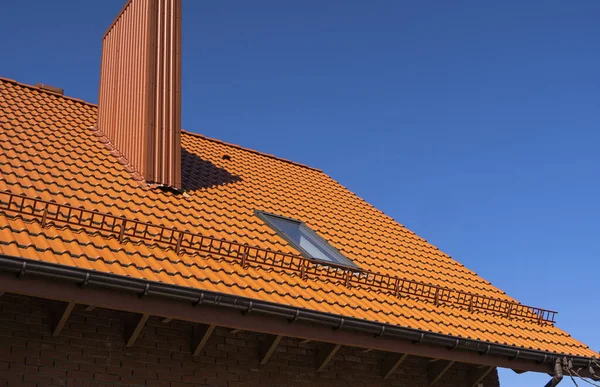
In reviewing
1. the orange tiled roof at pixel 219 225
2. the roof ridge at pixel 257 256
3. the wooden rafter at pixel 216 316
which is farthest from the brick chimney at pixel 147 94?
the wooden rafter at pixel 216 316

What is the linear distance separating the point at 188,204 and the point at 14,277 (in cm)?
418

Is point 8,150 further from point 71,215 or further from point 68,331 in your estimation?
point 68,331

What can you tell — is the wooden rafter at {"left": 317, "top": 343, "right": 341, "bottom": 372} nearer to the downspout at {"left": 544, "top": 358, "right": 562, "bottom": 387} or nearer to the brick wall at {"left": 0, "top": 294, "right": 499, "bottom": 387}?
the brick wall at {"left": 0, "top": 294, "right": 499, "bottom": 387}

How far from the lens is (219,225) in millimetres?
9945

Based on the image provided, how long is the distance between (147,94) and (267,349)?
4.38 m

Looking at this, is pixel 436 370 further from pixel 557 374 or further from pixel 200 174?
pixel 200 174

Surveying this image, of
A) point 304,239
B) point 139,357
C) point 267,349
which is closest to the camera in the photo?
point 139,357

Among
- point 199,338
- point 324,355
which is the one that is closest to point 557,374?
point 324,355

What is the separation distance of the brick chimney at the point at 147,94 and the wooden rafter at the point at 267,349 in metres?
3.01

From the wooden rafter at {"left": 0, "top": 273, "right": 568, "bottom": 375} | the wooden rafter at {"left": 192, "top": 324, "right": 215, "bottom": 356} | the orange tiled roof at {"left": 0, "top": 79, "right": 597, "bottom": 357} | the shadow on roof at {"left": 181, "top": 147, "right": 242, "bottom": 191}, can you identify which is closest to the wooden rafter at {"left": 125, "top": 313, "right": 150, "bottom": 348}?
the wooden rafter at {"left": 0, "top": 273, "right": 568, "bottom": 375}

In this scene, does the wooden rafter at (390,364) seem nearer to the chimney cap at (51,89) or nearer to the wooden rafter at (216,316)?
the wooden rafter at (216,316)

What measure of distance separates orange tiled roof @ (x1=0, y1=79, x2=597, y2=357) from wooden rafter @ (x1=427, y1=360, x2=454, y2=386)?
0.57 meters

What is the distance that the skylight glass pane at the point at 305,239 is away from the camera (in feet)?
33.8

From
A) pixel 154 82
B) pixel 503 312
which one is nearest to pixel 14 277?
pixel 154 82
